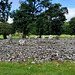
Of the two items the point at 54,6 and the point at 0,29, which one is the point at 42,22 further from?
the point at 0,29

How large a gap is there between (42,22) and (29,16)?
16.3 feet

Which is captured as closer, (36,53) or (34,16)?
(36,53)

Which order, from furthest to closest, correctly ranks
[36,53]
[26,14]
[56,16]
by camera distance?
1. [56,16]
2. [26,14]
3. [36,53]

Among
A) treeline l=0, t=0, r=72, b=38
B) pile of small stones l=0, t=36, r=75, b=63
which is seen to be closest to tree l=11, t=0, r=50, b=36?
treeline l=0, t=0, r=72, b=38

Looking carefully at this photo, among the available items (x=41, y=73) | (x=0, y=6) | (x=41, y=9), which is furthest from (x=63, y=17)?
(x=41, y=73)

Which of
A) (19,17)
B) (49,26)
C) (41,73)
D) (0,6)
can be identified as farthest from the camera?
(49,26)

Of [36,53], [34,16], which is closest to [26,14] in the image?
[34,16]

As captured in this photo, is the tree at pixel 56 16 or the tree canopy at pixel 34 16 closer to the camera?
the tree canopy at pixel 34 16

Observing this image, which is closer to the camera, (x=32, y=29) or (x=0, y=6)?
(x=0, y=6)

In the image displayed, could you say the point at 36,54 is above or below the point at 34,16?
below

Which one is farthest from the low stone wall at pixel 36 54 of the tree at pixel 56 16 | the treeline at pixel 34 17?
the tree at pixel 56 16

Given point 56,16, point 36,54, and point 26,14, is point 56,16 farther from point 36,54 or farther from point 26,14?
point 36,54

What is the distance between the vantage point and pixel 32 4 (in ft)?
116

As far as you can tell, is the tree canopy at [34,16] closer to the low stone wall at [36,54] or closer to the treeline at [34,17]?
the treeline at [34,17]
